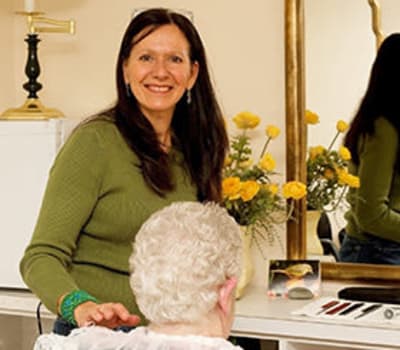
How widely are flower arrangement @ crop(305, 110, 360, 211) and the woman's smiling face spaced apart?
0.75 metres

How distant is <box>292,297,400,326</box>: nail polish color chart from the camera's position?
247 centimetres

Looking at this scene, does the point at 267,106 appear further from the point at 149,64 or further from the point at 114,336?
the point at 114,336

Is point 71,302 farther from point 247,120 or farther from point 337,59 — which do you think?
point 337,59

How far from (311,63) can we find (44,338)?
60.5 inches

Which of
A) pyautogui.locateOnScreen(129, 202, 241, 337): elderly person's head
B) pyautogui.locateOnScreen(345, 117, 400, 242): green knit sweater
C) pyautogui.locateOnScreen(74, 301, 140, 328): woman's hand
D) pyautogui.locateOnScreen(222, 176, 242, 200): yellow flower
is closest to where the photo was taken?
pyautogui.locateOnScreen(129, 202, 241, 337): elderly person's head

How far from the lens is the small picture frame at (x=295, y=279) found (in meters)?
2.79

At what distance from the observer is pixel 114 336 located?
158 centimetres

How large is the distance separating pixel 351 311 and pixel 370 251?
0.34m

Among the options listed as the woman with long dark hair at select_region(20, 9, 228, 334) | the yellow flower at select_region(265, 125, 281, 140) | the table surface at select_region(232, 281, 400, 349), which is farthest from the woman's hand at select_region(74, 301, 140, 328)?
the yellow flower at select_region(265, 125, 281, 140)

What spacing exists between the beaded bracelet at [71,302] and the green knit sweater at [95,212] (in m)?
0.11

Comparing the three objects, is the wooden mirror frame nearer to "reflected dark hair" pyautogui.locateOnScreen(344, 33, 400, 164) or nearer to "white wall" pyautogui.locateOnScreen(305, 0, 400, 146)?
"white wall" pyautogui.locateOnScreen(305, 0, 400, 146)

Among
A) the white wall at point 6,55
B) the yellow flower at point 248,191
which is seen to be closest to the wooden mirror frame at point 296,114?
the yellow flower at point 248,191

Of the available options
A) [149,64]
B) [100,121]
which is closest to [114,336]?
[100,121]

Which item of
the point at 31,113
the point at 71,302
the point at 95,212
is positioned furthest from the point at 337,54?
the point at 71,302
